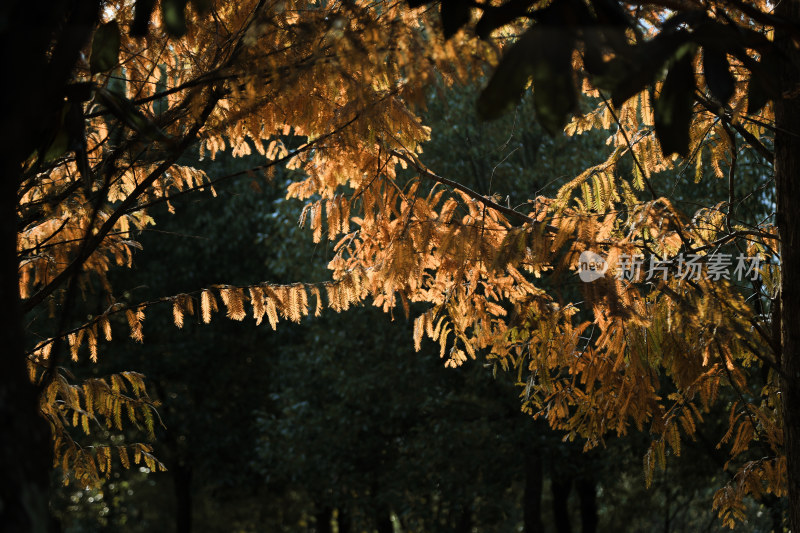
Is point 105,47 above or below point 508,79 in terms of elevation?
above

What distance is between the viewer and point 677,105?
1724 millimetres

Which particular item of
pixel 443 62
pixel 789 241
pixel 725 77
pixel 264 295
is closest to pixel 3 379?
pixel 443 62

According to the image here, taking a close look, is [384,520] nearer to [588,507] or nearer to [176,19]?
[588,507]

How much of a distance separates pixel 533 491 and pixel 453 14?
11014mm

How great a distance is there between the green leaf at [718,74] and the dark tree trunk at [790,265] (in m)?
1.80

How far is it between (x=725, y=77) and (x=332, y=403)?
439 inches

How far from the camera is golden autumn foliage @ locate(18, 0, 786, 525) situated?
2.66m

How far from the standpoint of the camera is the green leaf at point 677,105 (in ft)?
5.59

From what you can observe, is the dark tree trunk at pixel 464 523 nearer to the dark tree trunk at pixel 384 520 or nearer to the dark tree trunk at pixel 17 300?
the dark tree trunk at pixel 384 520

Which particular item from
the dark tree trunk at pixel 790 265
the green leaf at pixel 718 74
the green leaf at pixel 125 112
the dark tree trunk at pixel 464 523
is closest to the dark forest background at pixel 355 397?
the dark tree trunk at pixel 464 523

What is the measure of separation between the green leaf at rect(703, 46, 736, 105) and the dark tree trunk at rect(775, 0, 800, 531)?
180 cm

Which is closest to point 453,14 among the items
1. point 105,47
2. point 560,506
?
point 105,47

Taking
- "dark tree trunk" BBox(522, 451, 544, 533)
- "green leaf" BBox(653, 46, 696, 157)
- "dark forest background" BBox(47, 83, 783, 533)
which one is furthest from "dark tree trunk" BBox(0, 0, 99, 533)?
"dark tree trunk" BBox(522, 451, 544, 533)

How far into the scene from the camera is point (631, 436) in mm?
10867
